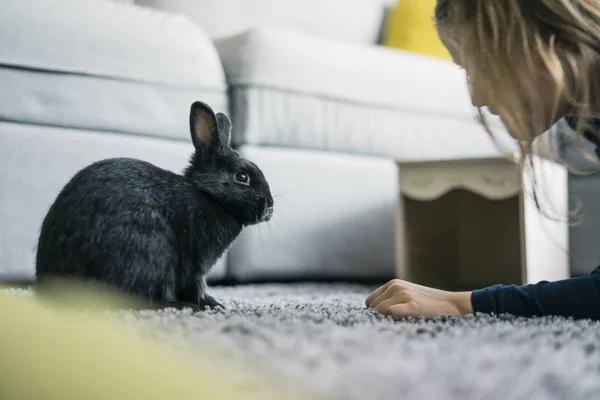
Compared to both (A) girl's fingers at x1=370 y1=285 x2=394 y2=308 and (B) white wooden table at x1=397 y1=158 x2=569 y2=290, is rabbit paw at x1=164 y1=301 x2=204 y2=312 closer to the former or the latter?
(A) girl's fingers at x1=370 y1=285 x2=394 y2=308

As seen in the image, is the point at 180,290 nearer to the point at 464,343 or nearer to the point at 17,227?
the point at 464,343

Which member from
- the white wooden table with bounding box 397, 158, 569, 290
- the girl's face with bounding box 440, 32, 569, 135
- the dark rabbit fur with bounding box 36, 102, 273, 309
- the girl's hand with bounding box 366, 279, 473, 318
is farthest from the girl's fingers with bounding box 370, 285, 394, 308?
the white wooden table with bounding box 397, 158, 569, 290

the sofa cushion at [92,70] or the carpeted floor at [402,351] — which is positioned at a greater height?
the sofa cushion at [92,70]

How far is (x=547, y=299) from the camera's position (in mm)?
639

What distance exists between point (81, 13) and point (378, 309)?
0.62m

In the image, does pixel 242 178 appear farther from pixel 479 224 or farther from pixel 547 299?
pixel 479 224

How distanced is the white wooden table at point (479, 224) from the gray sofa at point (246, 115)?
0.20 feet

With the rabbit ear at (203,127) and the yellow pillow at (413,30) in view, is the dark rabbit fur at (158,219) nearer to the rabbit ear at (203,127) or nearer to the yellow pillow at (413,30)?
the rabbit ear at (203,127)

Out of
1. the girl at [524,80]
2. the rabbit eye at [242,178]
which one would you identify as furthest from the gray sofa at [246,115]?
the girl at [524,80]

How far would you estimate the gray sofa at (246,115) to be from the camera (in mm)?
A: 923

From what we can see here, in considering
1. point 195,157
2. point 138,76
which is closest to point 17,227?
point 138,76

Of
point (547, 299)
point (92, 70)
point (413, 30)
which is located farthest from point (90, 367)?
point (413, 30)

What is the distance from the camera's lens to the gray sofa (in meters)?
0.92

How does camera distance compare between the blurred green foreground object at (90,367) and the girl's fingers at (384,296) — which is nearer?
the blurred green foreground object at (90,367)
